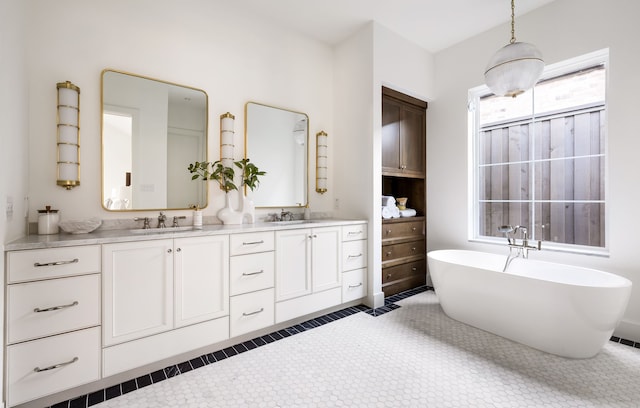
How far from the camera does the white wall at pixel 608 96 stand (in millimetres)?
2264

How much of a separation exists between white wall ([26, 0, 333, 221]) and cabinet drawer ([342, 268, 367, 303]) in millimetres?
901

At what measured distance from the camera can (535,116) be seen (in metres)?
3.01

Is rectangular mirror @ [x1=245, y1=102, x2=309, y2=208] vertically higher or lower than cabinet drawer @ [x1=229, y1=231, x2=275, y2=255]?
higher

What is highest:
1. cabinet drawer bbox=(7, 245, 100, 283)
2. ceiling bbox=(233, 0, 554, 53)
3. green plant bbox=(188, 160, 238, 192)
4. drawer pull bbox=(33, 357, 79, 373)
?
ceiling bbox=(233, 0, 554, 53)

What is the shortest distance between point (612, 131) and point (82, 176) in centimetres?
423

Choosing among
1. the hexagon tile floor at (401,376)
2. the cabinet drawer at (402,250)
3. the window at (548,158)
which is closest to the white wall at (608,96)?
the window at (548,158)

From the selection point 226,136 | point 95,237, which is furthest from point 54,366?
point 226,136

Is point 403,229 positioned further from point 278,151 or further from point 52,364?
point 52,364

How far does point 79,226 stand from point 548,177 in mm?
4221

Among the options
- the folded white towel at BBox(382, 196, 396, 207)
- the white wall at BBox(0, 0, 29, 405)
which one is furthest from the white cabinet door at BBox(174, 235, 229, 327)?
the folded white towel at BBox(382, 196, 396, 207)

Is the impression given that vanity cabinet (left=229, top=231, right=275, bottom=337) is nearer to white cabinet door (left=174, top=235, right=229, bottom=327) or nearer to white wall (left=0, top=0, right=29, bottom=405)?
white cabinet door (left=174, top=235, right=229, bottom=327)

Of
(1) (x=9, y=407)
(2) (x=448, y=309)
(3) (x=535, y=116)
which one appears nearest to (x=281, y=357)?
(1) (x=9, y=407)

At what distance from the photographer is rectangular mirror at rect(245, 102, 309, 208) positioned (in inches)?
113

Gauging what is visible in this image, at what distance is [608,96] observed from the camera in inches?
94.0
